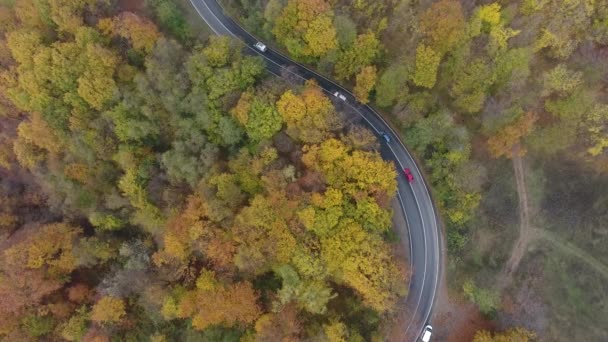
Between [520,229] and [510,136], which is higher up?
[510,136]

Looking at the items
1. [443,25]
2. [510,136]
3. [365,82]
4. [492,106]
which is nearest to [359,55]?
[365,82]

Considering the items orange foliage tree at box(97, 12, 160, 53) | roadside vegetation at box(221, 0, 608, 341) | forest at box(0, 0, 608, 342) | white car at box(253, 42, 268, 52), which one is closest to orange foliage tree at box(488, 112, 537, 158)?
roadside vegetation at box(221, 0, 608, 341)

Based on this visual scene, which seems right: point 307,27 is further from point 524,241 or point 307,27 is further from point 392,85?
point 524,241

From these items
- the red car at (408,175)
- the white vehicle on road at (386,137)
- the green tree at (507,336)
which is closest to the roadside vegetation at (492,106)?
the green tree at (507,336)

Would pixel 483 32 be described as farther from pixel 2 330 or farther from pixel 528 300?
pixel 2 330

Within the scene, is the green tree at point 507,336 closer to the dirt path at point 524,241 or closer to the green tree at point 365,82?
the dirt path at point 524,241

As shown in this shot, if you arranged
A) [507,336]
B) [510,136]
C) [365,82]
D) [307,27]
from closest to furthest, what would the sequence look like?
1. [307,27]
2. [507,336]
3. [510,136]
4. [365,82]
